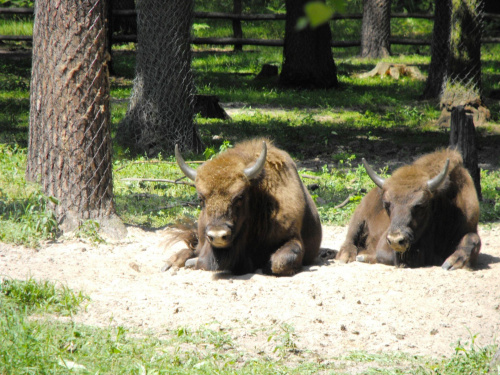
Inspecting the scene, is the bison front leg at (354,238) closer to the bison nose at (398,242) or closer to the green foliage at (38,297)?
the bison nose at (398,242)

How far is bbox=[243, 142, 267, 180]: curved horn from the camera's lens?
19.6 ft

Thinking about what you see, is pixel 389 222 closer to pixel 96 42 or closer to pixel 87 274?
pixel 87 274

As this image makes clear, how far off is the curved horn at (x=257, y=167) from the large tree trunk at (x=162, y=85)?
17.9 feet

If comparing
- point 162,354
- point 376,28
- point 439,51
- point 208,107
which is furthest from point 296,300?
point 376,28

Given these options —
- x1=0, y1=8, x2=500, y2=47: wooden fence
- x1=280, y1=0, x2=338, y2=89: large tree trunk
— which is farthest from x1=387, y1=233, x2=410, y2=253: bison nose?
x1=0, y1=8, x2=500, y2=47: wooden fence

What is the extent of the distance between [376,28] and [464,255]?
1637 cm

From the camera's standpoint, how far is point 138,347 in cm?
438

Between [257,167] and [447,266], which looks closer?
[257,167]

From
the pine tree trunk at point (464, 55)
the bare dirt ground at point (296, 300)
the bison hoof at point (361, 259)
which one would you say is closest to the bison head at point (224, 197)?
the bare dirt ground at point (296, 300)

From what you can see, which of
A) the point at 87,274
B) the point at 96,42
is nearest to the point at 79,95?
the point at 96,42

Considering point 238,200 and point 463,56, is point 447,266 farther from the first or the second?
point 463,56

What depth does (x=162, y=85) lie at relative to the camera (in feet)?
36.9

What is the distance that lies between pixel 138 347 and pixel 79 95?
340 centimetres

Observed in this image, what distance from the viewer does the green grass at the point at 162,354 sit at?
3.97 metres
